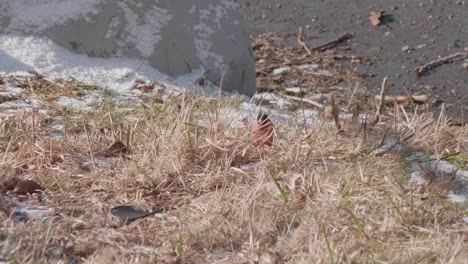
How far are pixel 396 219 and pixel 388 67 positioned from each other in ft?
15.0

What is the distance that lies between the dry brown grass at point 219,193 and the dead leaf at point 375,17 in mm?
4291

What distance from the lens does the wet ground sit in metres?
6.70

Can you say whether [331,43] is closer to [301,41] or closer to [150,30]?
[301,41]

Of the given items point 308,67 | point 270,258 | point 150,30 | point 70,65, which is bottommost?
point 308,67

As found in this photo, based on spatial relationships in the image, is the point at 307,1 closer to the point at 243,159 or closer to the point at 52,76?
the point at 52,76

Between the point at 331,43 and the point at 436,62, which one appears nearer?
the point at 436,62

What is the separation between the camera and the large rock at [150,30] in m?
4.50

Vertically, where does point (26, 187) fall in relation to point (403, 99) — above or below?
above

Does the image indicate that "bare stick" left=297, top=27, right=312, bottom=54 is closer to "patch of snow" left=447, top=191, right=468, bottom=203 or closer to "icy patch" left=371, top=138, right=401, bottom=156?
"icy patch" left=371, top=138, right=401, bottom=156

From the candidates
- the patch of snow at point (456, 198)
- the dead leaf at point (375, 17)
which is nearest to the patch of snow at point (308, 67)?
the dead leaf at point (375, 17)

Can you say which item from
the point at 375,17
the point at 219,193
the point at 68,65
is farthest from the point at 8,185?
the point at 375,17

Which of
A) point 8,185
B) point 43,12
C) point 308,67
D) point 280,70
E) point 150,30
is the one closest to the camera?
point 8,185

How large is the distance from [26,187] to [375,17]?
5484 millimetres

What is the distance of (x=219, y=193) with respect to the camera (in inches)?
108
